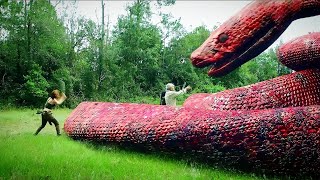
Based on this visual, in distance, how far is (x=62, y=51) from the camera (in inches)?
142

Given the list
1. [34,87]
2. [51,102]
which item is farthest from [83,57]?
[34,87]

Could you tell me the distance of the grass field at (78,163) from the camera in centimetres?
237

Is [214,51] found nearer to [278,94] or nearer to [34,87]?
[278,94]

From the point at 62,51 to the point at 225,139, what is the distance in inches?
74.4

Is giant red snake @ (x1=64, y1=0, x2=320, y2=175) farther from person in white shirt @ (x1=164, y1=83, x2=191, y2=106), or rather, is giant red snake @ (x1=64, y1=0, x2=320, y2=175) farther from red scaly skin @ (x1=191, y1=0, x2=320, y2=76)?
person in white shirt @ (x1=164, y1=83, x2=191, y2=106)

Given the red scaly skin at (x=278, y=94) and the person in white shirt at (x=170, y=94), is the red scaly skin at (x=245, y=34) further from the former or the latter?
the person in white shirt at (x=170, y=94)

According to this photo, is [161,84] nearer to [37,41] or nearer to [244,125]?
[37,41]

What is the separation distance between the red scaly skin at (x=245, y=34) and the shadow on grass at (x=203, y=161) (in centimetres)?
75

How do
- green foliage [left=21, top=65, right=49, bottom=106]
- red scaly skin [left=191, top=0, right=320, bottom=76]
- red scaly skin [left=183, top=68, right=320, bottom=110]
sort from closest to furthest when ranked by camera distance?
red scaly skin [left=191, top=0, right=320, bottom=76], green foliage [left=21, top=65, right=49, bottom=106], red scaly skin [left=183, top=68, right=320, bottom=110]

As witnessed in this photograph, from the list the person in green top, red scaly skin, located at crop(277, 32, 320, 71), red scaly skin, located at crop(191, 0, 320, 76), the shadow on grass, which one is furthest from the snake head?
the person in green top

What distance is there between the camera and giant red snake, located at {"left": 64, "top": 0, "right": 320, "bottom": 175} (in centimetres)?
250

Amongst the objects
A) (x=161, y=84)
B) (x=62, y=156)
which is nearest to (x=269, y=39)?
(x=62, y=156)

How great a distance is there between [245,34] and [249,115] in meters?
0.67

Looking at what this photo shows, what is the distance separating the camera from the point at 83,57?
443cm
